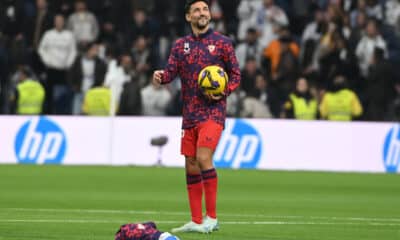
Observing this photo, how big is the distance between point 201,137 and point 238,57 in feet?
52.2

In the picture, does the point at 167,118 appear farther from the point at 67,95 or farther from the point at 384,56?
the point at 384,56

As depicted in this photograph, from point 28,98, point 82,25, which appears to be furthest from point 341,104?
point 28,98

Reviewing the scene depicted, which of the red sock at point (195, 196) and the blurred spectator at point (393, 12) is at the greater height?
the blurred spectator at point (393, 12)

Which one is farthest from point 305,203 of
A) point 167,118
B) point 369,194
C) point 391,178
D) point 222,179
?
point 167,118

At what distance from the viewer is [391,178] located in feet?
82.7

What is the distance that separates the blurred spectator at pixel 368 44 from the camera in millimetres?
28797

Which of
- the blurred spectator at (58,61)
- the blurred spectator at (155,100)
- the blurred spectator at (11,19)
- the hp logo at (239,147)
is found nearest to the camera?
the hp logo at (239,147)

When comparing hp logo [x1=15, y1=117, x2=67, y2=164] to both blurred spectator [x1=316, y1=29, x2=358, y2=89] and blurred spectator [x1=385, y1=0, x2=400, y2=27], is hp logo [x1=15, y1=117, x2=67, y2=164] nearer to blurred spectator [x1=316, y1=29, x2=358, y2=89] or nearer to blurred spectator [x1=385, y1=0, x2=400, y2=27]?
blurred spectator [x1=316, y1=29, x2=358, y2=89]

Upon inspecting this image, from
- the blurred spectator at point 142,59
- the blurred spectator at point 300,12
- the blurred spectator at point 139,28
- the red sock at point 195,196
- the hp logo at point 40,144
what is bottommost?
the hp logo at point 40,144

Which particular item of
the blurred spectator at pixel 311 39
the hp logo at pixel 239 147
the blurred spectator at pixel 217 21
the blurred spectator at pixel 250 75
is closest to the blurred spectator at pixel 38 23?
the blurred spectator at pixel 217 21

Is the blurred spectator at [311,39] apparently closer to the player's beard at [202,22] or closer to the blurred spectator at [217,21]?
the blurred spectator at [217,21]

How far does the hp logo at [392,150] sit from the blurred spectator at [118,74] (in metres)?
6.13

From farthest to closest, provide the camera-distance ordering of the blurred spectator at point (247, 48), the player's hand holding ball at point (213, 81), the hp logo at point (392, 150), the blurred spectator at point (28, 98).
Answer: the blurred spectator at point (247, 48)
the blurred spectator at point (28, 98)
the hp logo at point (392, 150)
the player's hand holding ball at point (213, 81)

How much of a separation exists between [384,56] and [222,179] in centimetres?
695
